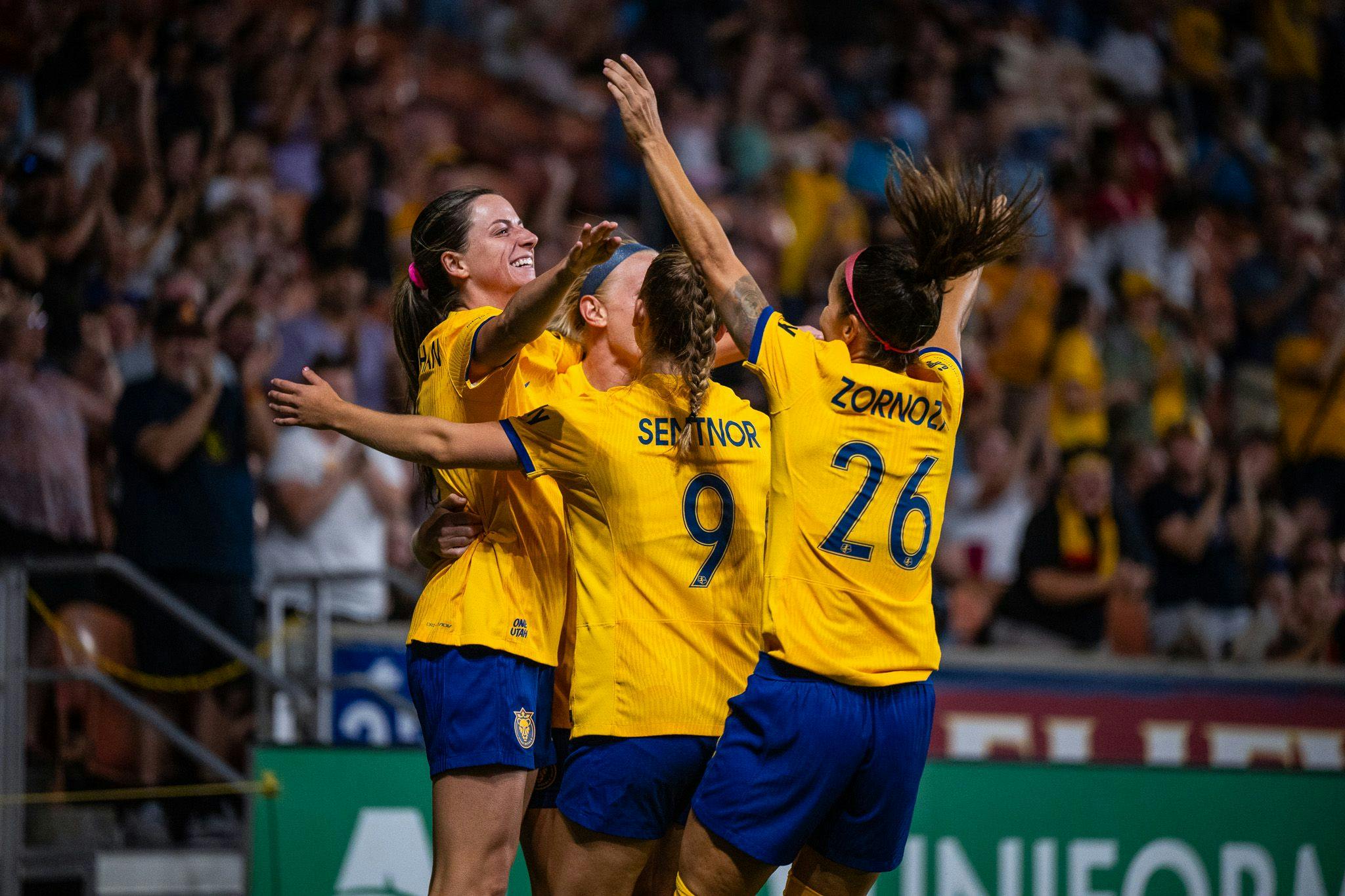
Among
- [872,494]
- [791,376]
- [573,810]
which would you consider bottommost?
[573,810]

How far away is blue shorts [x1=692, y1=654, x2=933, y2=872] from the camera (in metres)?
3.91

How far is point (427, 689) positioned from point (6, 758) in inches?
129

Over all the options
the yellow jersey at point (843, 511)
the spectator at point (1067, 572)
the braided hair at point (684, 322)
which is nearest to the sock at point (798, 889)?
the yellow jersey at point (843, 511)

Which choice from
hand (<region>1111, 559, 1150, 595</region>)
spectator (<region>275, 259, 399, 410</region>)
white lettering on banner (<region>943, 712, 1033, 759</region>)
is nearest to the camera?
white lettering on banner (<region>943, 712, 1033, 759</region>)

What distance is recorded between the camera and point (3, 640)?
269 inches

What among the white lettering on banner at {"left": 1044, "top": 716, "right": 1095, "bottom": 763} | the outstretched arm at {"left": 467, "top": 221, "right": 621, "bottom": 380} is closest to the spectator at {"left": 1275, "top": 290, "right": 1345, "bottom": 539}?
the white lettering on banner at {"left": 1044, "top": 716, "right": 1095, "bottom": 763}

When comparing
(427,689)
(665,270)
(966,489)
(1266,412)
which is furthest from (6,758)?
(1266,412)

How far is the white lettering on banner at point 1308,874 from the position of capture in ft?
22.5

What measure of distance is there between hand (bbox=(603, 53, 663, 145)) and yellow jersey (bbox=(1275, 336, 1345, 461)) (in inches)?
342

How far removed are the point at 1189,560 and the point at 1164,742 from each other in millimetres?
1594

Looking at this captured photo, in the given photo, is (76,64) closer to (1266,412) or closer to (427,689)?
(427,689)

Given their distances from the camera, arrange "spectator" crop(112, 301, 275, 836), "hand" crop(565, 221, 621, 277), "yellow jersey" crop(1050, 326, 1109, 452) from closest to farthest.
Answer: "hand" crop(565, 221, 621, 277)
"spectator" crop(112, 301, 275, 836)
"yellow jersey" crop(1050, 326, 1109, 452)

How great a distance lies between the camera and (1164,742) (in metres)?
8.50

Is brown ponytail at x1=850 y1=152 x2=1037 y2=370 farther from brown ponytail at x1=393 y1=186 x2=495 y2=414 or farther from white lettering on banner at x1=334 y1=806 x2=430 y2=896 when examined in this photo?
white lettering on banner at x1=334 y1=806 x2=430 y2=896
